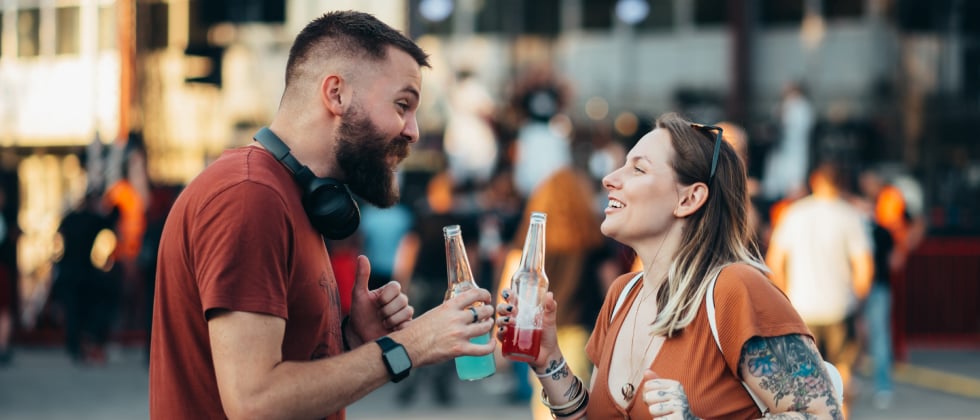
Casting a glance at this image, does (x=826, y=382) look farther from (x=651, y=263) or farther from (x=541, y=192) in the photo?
(x=541, y=192)

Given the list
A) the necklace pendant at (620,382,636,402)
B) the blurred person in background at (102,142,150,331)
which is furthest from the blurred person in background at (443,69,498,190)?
the necklace pendant at (620,382,636,402)

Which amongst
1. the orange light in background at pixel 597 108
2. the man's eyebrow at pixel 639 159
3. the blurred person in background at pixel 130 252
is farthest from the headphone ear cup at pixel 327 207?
the orange light in background at pixel 597 108

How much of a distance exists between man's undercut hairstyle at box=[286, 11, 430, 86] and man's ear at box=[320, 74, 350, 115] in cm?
6

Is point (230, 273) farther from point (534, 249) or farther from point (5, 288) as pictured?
point (5, 288)

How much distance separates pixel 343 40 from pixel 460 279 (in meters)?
0.85

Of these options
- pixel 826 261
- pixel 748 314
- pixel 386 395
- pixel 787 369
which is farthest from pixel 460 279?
pixel 386 395

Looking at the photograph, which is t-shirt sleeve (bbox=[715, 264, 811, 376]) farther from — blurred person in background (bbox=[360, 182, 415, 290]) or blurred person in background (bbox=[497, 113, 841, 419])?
blurred person in background (bbox=[360, 182, 415, 290])

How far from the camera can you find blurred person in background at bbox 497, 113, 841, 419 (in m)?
2.91

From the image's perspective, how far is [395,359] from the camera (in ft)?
9.02

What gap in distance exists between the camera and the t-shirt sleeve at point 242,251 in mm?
2617

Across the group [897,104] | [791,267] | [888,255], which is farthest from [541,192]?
[897,104]

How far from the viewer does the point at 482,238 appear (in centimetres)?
1373

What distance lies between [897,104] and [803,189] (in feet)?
43.0

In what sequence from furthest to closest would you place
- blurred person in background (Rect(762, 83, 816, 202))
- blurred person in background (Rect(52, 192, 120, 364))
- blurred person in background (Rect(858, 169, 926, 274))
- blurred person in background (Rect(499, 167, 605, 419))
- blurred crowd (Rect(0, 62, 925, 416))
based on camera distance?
blurred person in background (Rect(762, 83, 816, 202))
blurred person in background (Rect(52, 192, 120, 364))
blurred person in background (Rect(858, 169, 926, 274))
blurred crowd (Rect(0, 62, 925, 416))
blurred person in background (Rect(499, 167, 605, 419))
